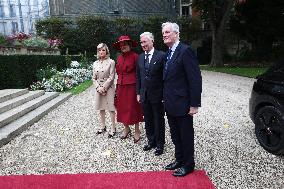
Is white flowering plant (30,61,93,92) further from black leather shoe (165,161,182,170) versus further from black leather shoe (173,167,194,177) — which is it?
black leather shoe (173,167,194,177)

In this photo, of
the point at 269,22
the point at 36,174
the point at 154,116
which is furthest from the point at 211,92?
the point at 269,22

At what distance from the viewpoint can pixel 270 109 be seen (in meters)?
5.16

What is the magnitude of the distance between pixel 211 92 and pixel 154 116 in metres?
8.06

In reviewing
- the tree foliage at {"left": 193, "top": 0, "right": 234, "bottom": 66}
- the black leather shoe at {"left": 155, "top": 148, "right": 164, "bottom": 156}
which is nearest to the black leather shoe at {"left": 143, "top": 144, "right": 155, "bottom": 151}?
the black leather shoe at {"left": 155, "top": 148, "right": 164, "bottom": 156}

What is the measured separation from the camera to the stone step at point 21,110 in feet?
23.9

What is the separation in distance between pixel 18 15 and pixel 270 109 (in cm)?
3140

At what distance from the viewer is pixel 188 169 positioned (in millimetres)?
4453

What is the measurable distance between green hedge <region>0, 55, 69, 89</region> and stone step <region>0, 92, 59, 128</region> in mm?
1567

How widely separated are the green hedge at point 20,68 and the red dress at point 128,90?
6811 millimetres

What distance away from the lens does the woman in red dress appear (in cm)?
577

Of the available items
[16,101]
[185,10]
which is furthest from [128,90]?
[185,10]

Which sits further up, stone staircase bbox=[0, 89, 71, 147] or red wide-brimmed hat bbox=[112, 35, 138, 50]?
red wide-brimmed hat bbox=[112, 35, 138, 50]

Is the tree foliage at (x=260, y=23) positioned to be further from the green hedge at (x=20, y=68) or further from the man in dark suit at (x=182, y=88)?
the man in dark suit at (x=182, y=88)

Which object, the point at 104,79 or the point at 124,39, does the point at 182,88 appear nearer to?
the point at 124,39
